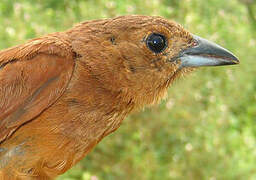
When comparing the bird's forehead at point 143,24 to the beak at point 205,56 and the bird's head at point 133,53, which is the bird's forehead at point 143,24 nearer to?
the bird's head at point 133,53

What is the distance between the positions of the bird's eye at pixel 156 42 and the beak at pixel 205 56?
15cm

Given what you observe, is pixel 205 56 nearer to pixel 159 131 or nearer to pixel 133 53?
pixel 133 53

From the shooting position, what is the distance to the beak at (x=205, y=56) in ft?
7.56

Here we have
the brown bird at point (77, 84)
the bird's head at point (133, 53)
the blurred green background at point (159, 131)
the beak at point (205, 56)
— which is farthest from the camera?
the blurred green background at point (159, 131)

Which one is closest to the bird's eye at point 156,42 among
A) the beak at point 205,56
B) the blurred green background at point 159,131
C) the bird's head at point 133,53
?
the bird's head at point 133,53

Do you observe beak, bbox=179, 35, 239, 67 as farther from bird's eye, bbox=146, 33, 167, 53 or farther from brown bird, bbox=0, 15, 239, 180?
→ bird's eye, bbox=146, 33, 167, 53

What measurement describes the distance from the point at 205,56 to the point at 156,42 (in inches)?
14.1

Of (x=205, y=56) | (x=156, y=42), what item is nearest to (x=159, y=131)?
(x=205, y=56)

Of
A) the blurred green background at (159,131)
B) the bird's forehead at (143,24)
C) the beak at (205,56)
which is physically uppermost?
the bird's forehead at (143,24)

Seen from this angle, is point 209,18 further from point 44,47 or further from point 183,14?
point 44,47

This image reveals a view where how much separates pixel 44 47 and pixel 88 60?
25 cm

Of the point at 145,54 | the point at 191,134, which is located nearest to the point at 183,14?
the point at 191,134

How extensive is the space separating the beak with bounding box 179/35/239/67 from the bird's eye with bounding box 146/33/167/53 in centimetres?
15

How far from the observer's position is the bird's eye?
7.13 feet
